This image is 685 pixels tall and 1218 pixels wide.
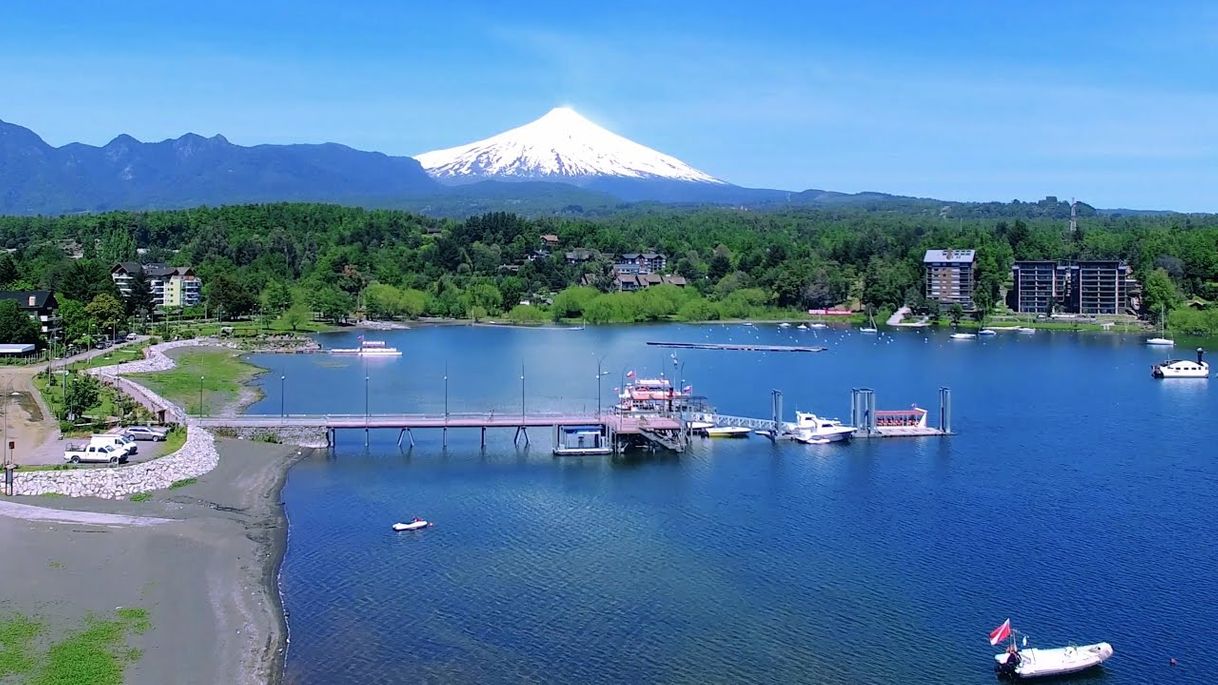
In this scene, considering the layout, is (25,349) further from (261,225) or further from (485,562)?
(261,225)

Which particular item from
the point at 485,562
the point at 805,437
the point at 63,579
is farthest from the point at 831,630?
the point at 805,437

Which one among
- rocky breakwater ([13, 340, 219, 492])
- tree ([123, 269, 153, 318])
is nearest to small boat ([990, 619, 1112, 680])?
rocky breakwater ([13, 340, 219, 492])

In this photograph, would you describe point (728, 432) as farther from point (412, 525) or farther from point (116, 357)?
point (116, 357)

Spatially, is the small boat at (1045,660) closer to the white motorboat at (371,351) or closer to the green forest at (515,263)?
the white motorboat at (371,351)

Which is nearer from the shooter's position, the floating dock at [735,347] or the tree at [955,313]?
the floating dock at [735,347]

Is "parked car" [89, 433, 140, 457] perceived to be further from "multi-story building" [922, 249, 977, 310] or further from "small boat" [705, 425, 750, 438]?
"multi-story building" [922, 249, 977, 310]

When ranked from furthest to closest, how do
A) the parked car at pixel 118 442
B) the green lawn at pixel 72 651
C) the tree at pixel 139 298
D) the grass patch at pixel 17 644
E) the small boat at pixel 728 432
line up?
the tree at pixel 139 298
the small boat at pixel 728 432
the parked car at pixel 118 442
the grass patch at pixel 17 644
the green lawn at pixel 72 651

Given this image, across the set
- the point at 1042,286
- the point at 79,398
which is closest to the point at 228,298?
the point at 79,398

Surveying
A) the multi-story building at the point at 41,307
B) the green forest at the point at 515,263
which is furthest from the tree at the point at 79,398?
the green forest at the point at 515,263
